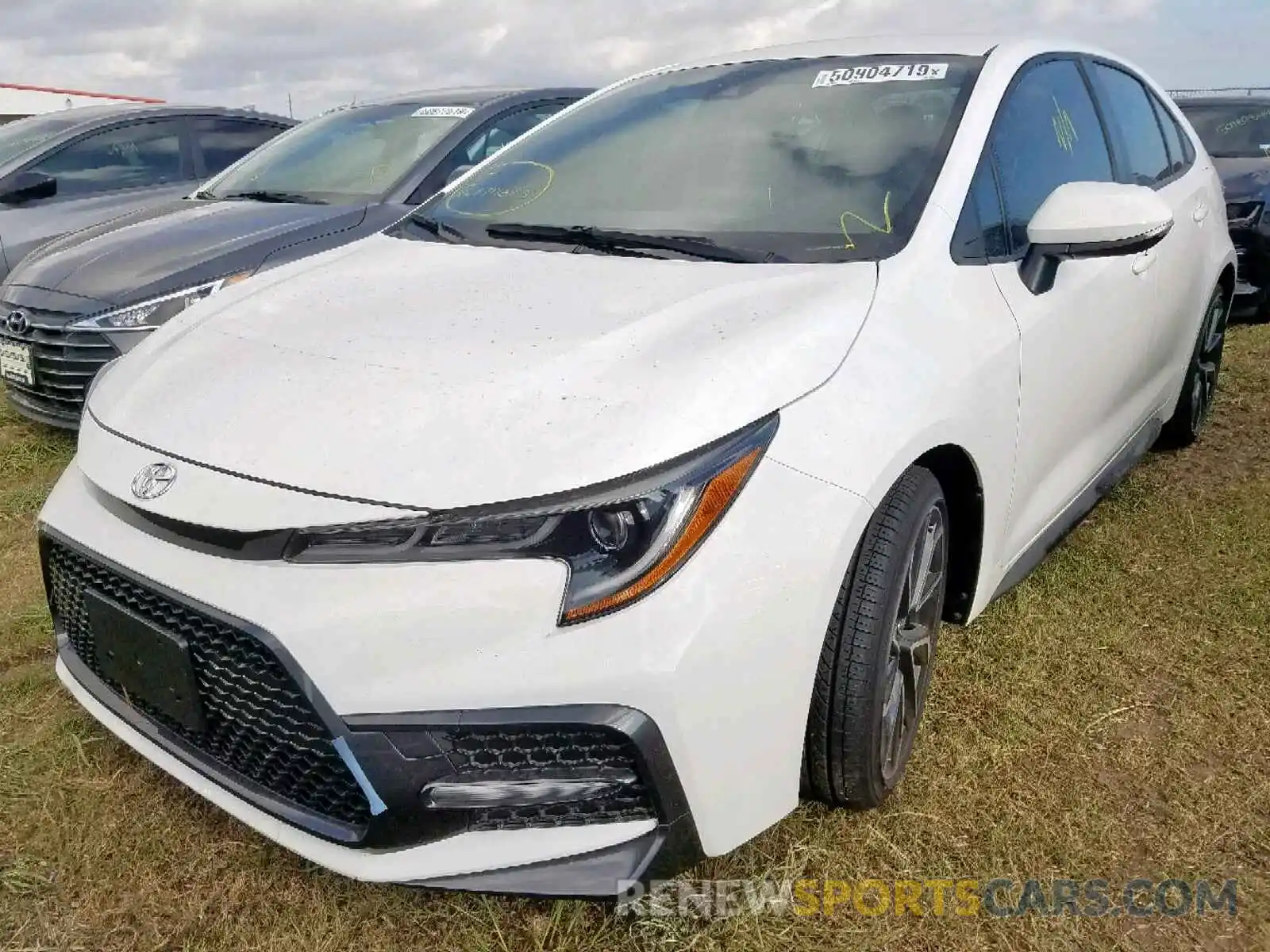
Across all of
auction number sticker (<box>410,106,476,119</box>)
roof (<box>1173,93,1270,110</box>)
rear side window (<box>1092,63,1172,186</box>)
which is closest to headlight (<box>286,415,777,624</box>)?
rear side window (<box>1092,63,1172,186</box>)

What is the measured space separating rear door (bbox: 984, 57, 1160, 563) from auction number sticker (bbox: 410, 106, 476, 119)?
9.47ft

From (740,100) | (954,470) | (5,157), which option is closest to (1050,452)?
(954,470)

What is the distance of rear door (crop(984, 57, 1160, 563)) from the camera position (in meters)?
2.24

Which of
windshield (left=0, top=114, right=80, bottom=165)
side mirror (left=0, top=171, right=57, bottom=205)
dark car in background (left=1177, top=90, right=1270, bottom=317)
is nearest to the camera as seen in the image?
side mirror (left=0, top=171, right=57, bottom=205)

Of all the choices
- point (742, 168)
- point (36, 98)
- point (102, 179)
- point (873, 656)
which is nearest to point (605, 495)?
point (873, 656)

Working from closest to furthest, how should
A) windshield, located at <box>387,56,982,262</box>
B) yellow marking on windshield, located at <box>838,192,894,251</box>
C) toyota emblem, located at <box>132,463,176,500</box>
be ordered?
toyota emblem, located at <box>132,463,176,500</box> → yellow marking on windshield, located at <box>838,192,894,251</box> → windshield, located at <box>387,56,982,262</box>

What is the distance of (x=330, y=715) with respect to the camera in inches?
57.2

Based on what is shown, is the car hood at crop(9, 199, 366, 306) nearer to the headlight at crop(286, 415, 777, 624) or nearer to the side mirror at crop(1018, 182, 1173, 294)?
the headlight at crop(286, 415, 777, 624)

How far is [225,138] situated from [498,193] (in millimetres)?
4598

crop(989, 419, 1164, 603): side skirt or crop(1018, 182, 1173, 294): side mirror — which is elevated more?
crop(1018, 182, 1173, 294): side mirror

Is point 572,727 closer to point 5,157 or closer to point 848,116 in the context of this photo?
point 848,116

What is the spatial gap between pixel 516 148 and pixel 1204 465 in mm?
2826

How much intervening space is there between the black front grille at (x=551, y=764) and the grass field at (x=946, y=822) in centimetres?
33

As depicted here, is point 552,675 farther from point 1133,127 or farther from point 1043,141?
point 1133,127
